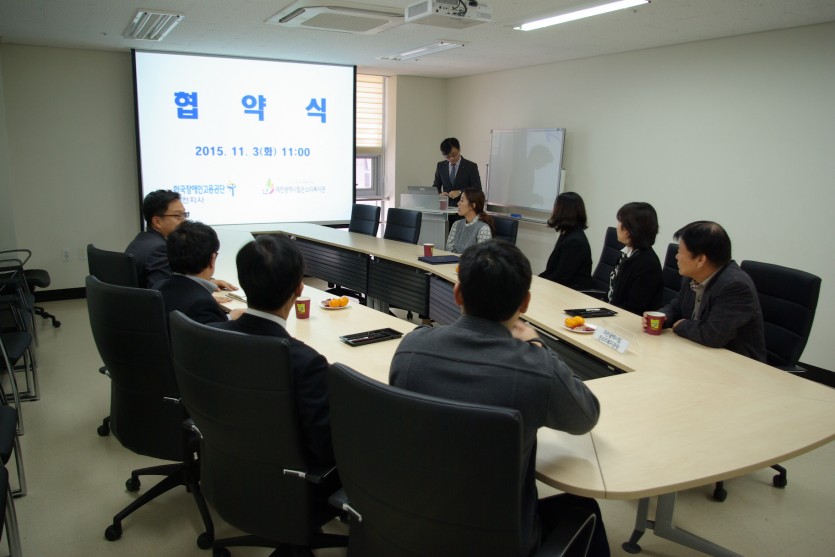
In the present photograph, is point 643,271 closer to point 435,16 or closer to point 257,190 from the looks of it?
point 435,16

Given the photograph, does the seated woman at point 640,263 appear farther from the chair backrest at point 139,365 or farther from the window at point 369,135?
the window at point 369,135

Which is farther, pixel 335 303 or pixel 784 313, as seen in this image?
pixel 335 303

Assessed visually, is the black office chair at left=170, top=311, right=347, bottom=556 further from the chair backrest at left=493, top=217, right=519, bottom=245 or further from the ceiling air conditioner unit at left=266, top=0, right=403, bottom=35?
the chair backrest at left=493, top=217, right=519, bottom=245

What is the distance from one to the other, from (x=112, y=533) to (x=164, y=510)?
9.7 inches

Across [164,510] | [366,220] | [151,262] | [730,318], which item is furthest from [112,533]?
[366,220]

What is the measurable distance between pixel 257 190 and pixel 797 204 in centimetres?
533

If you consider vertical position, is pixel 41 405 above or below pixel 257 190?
below

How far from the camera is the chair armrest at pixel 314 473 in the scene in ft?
5.41

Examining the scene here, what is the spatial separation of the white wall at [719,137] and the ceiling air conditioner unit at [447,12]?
233 centimetres

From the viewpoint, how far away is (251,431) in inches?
65.0

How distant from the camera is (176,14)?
4242 millimetres

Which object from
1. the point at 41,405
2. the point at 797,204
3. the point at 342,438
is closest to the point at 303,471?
the point at 342,438

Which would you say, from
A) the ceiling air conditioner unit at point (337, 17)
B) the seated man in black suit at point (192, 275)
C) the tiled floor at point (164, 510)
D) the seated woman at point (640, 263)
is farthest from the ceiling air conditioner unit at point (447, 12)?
the tiled floor at point (164, 510)

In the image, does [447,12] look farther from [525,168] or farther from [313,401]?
[525,168]
